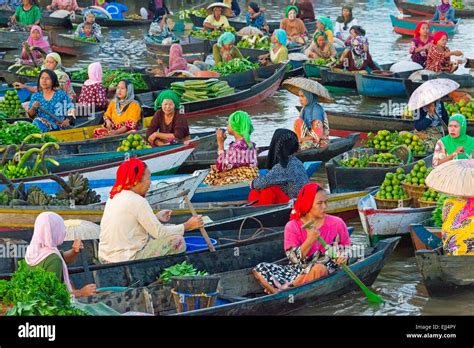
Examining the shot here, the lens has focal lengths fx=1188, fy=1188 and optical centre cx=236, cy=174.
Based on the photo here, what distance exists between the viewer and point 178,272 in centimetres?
852

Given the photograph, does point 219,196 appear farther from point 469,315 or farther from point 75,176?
point 469,315

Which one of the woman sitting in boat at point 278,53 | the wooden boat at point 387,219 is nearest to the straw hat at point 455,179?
the wooden boat at point 387,219

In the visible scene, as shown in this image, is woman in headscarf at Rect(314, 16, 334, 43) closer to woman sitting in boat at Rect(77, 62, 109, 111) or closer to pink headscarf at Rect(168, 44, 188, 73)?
pink headscarf at Rect(168, 44, 188, 73)

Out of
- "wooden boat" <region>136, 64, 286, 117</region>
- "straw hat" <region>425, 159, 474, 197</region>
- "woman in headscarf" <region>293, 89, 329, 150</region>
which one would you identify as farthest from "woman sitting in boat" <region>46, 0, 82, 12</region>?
"straw hat" <region>425, 159, 474, 197</region>

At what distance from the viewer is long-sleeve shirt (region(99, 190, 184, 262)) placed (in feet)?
27.4

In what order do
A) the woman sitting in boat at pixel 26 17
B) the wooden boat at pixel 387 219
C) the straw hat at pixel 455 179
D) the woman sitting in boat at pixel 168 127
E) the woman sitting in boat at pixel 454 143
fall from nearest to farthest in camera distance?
1. the straw hat at pixel 455 179
2. the wooden boat at pixel 387 219
3. the woman sitting in boat at pixel 454 143
4. the woman sitting in boat at pixel 168 127
5. the woman sitting in boat at pixel 26 17

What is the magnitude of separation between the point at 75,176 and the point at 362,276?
3008 mm

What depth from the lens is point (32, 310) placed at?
22.6ft

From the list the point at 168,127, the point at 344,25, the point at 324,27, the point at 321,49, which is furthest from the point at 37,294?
the point at 344,25

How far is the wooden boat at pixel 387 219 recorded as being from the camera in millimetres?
10016

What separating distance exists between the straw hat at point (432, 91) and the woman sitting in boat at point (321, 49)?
21.3 ft

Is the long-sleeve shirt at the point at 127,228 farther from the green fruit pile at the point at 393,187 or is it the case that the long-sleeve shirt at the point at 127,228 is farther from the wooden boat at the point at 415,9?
the wooden boat at the point at 415,9

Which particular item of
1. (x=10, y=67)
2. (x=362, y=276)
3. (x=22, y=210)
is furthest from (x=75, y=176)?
(x=10, y=67)

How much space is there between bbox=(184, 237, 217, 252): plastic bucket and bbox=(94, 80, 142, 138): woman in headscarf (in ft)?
11.9
